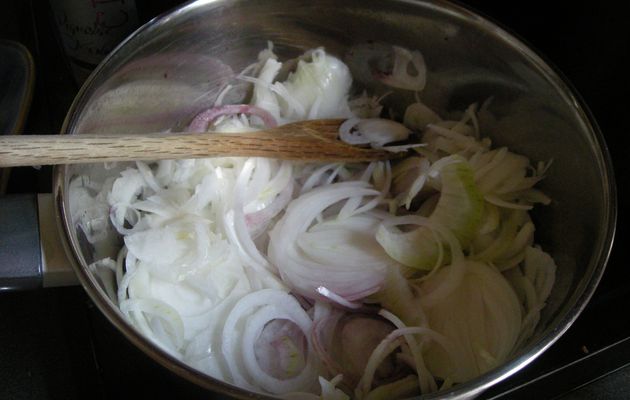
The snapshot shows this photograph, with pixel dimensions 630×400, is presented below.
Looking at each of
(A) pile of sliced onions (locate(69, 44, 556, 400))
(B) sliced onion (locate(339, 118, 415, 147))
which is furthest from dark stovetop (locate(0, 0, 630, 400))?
(B) sliced onion (locate(339, 118, 415, 147))

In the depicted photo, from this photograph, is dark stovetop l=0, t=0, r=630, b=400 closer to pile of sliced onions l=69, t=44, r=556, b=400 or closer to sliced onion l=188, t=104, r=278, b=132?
pile of sliced onions l=69, t=44, r=556, b=400

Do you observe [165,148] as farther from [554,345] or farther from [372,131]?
[554,345]

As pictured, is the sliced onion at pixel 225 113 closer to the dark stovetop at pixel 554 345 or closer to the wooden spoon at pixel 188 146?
the wooden spoon at pixel 188 146

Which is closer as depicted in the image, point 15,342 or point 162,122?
point 15,342

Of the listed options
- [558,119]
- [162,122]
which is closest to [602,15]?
[558,119]

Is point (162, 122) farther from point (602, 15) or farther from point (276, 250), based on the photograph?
point (602, 15)

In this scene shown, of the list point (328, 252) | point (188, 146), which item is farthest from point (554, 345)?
point (188, 146)
